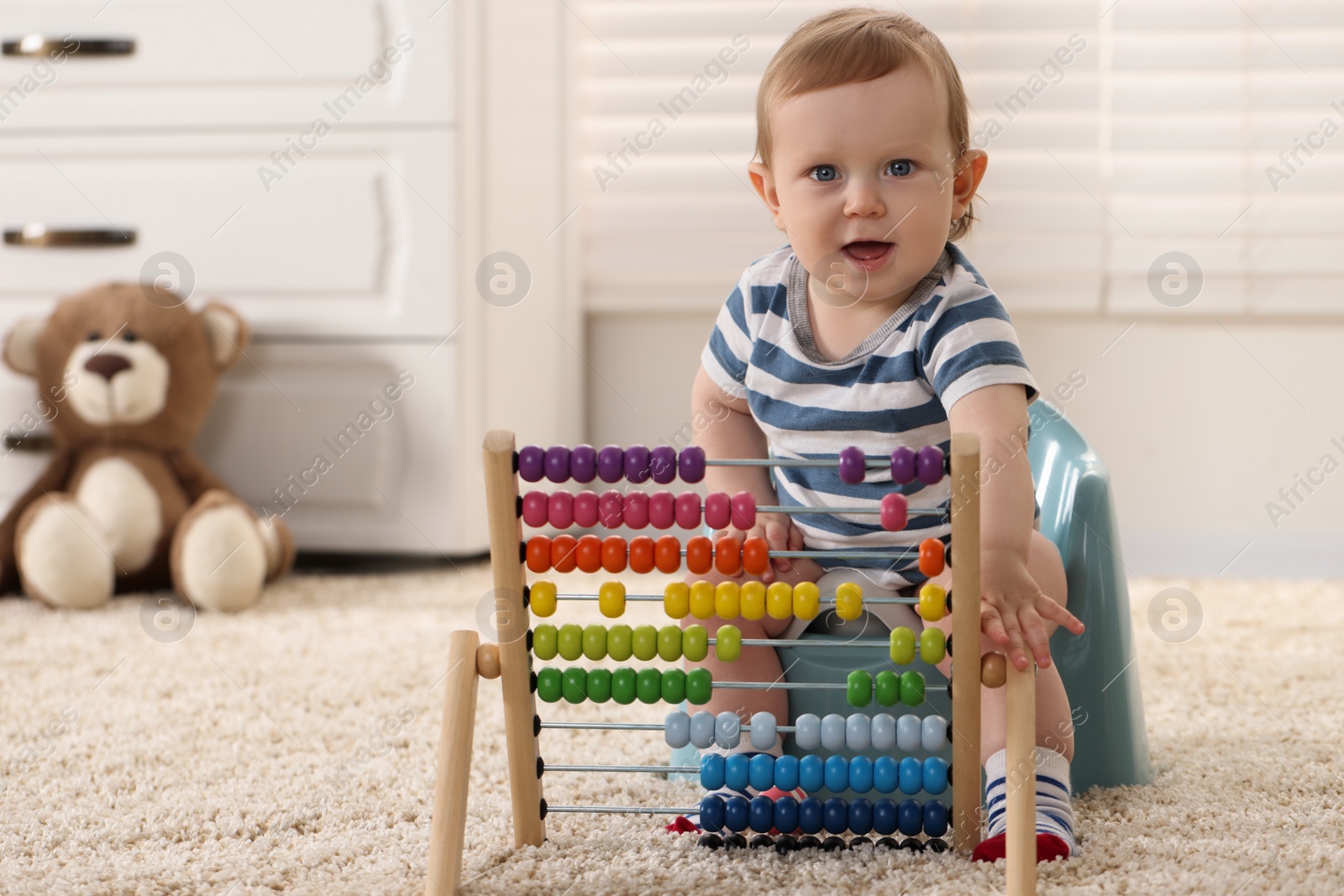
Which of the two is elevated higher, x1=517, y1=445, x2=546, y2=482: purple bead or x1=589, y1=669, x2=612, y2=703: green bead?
x1=517, y1=445, x2=546, y2=482: purple bead

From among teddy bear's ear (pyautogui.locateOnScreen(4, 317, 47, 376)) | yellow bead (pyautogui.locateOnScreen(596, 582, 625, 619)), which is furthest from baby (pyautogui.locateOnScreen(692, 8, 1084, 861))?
teddy bear's ear (pyautogui.locateOnScreen(4, 317, 47, 376))

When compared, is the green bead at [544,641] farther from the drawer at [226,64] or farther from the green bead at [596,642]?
the drawer at [226,64]

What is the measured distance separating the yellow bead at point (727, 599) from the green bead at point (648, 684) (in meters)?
0.05

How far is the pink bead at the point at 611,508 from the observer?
0.72m

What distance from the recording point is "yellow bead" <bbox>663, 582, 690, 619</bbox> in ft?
2.46

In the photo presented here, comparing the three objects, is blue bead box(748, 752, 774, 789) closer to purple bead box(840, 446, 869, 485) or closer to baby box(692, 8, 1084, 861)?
baby box(692, 8, 1084, 861)

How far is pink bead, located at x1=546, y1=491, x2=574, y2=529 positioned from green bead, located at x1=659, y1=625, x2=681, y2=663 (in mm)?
90

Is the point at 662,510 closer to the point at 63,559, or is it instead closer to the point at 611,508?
the point at 611,508

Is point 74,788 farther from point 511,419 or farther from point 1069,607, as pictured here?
point 511,419

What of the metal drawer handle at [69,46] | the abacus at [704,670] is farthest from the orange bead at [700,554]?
the metal drawer handle at [69,46]

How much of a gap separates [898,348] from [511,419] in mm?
1032

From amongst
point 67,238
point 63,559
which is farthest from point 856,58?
point 67,238

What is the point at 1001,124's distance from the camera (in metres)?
1.86

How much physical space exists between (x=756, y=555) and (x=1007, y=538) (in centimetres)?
15
